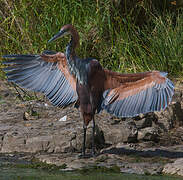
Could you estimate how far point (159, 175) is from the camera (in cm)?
438

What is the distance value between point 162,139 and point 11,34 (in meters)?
4.07

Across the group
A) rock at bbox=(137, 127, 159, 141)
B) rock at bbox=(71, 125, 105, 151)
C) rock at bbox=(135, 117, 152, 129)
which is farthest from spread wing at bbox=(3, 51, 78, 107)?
rock at bbox=(135, 117, 152, 129)

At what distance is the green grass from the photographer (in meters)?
7.66

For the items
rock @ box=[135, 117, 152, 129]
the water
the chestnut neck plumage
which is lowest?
the water

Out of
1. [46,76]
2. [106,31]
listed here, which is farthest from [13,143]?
[106,31]

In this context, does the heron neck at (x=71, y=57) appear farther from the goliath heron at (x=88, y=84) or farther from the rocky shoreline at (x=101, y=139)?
the rocky shoreline at (x=101, y=139)

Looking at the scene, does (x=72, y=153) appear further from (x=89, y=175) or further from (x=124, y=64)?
(x=124, y=64)

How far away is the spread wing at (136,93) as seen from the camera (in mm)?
4852

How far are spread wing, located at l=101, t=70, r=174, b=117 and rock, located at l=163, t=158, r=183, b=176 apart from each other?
578mm

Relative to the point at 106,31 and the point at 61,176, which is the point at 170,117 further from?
the point at 106,31

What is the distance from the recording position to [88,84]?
5062 millimetres

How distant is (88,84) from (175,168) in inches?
51.2

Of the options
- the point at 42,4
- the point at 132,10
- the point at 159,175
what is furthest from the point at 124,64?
the point at 159,175

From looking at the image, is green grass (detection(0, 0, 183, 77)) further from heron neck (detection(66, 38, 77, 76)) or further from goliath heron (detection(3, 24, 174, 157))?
heron neck (detection(66, 38, 77, 76))
